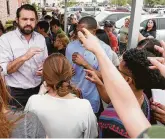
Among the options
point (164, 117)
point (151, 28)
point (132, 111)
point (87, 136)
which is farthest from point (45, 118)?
point (151, 28)

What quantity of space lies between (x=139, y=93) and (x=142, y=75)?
0.12 m

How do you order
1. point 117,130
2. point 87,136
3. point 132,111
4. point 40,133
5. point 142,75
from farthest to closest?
point 87,136 < point 142,75 < point 117,130 < point 40,133 < point 132,111

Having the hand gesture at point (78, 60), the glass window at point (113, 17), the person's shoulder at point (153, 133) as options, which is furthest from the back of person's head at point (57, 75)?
the glass window at point (113, 17)

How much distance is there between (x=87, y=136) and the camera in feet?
6.35

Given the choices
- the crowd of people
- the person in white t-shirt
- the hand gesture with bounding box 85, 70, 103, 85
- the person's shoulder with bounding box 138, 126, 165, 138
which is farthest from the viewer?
the hand gesture with bounding box 85, 70, 103, 85

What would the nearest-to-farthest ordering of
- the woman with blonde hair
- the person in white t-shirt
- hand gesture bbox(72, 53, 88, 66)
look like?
the woman with blonde hair → the person in white t-shirt → hand gesture bbox(72, 53, 88, 66)

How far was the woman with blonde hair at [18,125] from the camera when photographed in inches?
49.9

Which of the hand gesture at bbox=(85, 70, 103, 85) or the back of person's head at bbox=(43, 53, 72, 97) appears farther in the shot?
the hand gesture at bbox=(85, 70, 103, 85)

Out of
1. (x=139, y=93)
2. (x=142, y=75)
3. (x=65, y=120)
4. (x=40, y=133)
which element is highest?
(x=142, y=75)

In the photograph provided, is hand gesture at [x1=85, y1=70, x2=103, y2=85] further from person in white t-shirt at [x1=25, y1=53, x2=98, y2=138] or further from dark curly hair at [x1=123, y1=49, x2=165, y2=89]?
dark curly hair at [x1=123, y1=49, x2=165, y2=89]

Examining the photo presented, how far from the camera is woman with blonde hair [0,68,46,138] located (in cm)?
127

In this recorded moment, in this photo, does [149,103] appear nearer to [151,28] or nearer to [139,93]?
[139,93]

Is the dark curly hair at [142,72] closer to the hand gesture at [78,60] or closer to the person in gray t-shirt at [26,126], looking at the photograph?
the person in gray t-shirt at [26,126]

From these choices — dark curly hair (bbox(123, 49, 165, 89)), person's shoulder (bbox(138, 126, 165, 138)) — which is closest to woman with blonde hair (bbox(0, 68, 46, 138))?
dark curly hair (bbox(123, 49, 165, 89))
